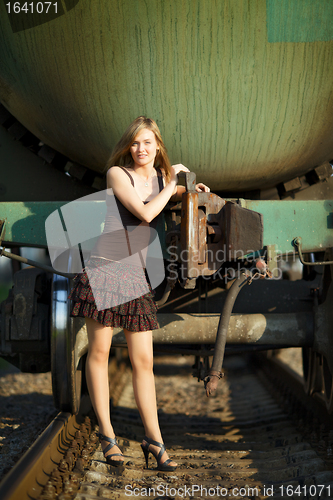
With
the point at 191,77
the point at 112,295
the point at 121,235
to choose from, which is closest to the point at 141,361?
the point at 112,295

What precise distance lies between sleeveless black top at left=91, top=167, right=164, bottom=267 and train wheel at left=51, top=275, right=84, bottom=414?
0.63m

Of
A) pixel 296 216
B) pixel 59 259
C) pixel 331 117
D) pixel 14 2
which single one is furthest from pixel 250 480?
pixel 14 2

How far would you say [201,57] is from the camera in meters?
1.84

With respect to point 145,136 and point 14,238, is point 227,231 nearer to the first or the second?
point 145,136

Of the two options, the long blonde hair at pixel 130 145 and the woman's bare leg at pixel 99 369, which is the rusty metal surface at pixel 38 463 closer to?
the woman's bare leg at pixel 99 369

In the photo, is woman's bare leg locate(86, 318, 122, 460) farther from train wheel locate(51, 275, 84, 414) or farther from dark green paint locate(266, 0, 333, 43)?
dark green paint locate(266, 0, 333, 43)

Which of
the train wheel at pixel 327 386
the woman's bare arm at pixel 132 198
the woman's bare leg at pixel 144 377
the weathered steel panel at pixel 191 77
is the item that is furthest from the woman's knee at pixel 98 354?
the train wheel at pixel 327 386

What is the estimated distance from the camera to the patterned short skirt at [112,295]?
1801 millimetres

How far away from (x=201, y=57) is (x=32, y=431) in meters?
2.15

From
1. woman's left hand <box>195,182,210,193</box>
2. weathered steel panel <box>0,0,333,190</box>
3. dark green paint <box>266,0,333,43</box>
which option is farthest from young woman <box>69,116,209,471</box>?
dark green paint <box>266,0,333,43</box>

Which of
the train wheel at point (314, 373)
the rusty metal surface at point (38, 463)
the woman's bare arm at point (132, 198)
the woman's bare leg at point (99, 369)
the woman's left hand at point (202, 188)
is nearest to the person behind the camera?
the rusty metal surface at point (38, 463)

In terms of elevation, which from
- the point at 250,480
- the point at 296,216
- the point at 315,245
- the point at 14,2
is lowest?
the point at 250,480

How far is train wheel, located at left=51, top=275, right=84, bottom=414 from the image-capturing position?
7.62 feet

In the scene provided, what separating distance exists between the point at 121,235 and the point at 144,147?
1.16ft
